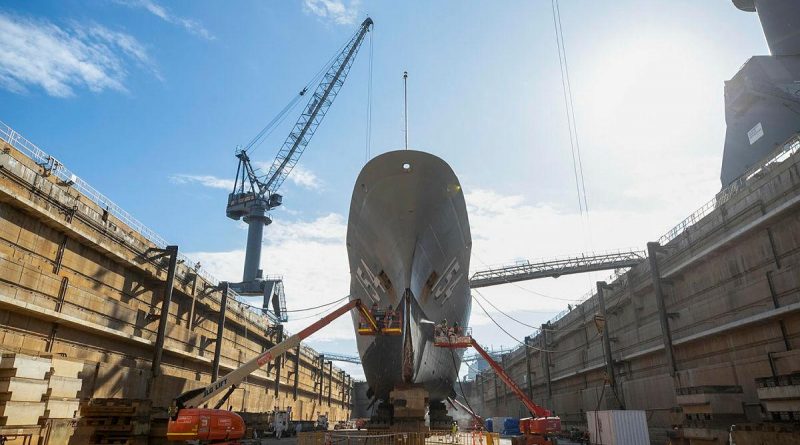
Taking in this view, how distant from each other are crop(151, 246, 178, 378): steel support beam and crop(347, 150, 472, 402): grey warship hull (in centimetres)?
1042

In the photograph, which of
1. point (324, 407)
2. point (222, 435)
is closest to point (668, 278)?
point (222, 435)

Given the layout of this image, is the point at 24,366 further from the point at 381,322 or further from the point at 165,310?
the point at 381,322

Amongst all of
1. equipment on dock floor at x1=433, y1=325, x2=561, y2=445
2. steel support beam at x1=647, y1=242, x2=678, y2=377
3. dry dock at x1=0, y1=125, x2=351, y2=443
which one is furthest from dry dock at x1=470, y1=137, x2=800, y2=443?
dry dock at x1=0, y1=125, x2=351, y2=443

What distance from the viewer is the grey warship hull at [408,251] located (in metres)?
16.5

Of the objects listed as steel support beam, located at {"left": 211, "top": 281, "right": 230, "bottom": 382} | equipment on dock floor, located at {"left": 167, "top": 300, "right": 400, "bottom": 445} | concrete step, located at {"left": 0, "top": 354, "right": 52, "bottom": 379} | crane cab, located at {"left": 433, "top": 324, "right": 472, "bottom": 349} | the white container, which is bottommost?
the white container

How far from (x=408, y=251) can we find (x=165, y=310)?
543 inches

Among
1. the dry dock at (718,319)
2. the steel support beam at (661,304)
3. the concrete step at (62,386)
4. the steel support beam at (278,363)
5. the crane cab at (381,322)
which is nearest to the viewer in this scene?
the concrete step at (62,386)

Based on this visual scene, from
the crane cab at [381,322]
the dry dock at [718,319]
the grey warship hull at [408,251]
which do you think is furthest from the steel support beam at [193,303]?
→ the dry dock at [718,319]

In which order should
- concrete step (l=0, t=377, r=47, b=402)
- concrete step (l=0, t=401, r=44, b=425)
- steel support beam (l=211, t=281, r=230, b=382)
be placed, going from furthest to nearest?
steel support beam (l=211, t=281, r=230, b=382) < concrete step (l=0, t=377, r=47, b=402) < concrete step (l=0, t=401, r=44, b=425)

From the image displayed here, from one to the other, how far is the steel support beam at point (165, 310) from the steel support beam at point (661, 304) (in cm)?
2500

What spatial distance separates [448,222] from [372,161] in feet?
13.4

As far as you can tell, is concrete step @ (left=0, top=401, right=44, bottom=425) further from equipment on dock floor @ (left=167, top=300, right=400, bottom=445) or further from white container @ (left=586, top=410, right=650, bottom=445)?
white container @ (left=586, top=410, right=650, bottom=445)

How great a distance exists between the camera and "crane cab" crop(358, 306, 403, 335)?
50.8 ft

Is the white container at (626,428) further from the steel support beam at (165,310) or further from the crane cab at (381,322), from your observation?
the steel support beam at (165,310)
